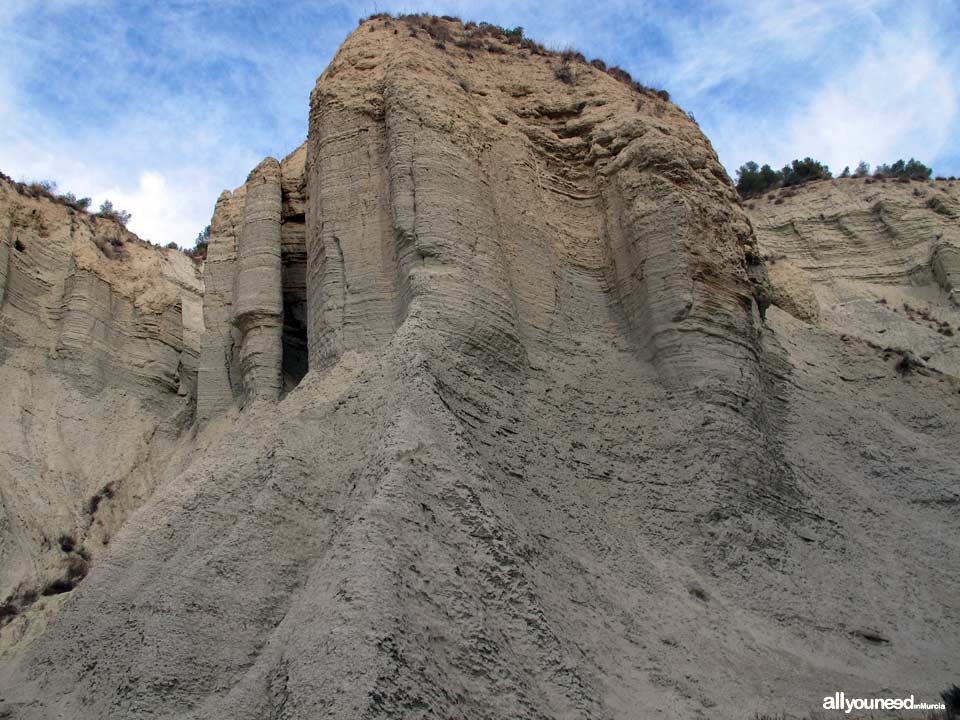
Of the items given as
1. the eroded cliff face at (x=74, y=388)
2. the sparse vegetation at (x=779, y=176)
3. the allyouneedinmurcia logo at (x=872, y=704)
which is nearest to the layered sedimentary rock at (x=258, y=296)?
the eroded cliff face at (x=74, y=388)

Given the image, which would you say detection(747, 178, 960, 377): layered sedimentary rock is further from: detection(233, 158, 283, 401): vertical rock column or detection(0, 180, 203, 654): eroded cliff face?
detection(0, 180, 203, 654): eroded cliff face

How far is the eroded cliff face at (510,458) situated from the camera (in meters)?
8.52

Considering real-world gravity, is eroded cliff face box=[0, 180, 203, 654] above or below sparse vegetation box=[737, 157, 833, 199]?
below

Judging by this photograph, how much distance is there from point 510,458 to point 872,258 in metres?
17.9

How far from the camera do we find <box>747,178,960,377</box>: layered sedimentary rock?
2091 centimetres

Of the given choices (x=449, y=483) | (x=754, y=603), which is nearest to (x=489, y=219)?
(x=449, y=483)

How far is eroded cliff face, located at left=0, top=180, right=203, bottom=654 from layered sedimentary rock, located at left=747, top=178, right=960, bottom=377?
42.3 ft

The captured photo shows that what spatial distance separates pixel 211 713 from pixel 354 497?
7.99 feet

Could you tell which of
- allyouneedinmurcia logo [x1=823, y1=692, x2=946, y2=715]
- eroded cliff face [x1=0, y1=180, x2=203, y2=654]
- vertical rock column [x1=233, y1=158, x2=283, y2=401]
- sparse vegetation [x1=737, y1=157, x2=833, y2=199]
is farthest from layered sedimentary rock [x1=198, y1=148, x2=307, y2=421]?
Result: sparse vegetation [x1=737, y1=157, x2=833, y2=199]

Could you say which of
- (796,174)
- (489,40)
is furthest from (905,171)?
(489,40)

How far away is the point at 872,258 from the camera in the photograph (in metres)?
25.4

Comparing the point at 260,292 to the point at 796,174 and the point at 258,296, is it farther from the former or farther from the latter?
the point at 796,174

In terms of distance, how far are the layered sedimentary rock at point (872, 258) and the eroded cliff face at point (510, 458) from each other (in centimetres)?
457

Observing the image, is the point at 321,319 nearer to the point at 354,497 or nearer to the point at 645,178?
the point at 354,497
